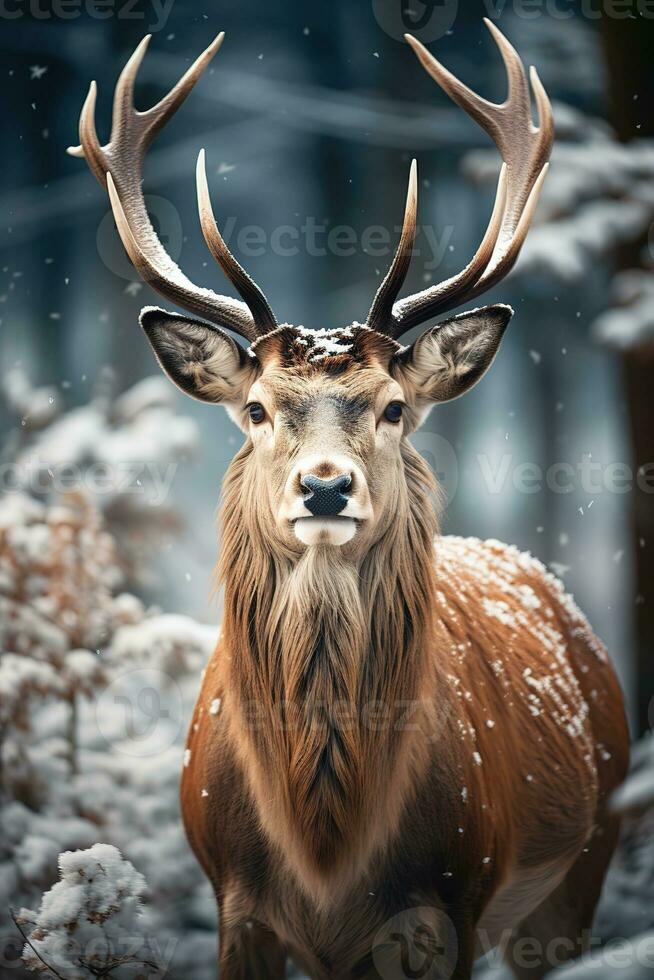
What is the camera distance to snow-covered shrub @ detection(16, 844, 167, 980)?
349cm

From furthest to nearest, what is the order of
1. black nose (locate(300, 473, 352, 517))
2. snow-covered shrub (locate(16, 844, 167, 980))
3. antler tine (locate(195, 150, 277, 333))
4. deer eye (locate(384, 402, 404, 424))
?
snow-covered shrub (locate(16, 844, 167, 980)) < antler tine (locate(195, 150, 277, 333)) < deer eye (locate(384, 402, 404, 424)) < black nose (locate(300, 473, 352, 517))

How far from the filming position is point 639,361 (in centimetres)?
531

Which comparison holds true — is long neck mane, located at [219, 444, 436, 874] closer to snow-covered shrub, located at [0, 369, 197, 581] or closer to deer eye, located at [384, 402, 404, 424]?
deer eye, located at [384, 402, 404, 424]

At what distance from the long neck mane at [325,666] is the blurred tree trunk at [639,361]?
8.24 ft

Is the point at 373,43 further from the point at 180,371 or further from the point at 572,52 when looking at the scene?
the point at 180,371

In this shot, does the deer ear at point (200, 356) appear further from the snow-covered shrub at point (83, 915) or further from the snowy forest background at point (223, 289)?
the snowy forest background at point (223, 289)

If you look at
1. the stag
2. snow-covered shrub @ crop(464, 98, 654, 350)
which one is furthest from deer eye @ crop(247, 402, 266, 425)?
snow-covered shrub @ crop(464, 98, 654, 350)

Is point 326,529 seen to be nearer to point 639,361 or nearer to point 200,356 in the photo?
point 200,356

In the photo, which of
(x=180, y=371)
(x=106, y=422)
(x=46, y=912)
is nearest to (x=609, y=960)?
(x=46, y=912)

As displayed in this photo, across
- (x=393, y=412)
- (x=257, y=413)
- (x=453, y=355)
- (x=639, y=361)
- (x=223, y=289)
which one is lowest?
(x=393, y=412)

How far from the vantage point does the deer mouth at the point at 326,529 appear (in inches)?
107

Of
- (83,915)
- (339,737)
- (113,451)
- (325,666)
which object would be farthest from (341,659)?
(113,451)

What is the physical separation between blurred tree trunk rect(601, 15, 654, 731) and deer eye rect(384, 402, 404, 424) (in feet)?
Answer: 8.47

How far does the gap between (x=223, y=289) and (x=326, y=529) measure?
10.3 feet
